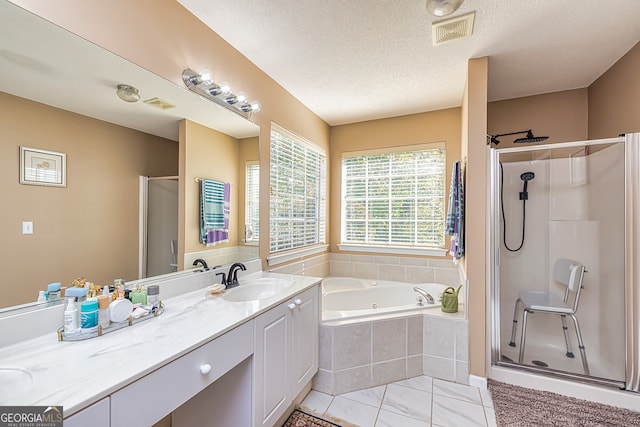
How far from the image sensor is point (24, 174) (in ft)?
3.38

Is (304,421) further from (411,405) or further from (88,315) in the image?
(88,315)

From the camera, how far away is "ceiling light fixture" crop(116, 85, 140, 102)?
1.37 m

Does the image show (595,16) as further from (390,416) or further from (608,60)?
(390,416)

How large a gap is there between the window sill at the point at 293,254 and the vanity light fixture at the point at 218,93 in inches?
47.8

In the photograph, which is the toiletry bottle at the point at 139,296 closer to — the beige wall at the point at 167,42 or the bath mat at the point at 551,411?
the beige wall at the point at 167,42

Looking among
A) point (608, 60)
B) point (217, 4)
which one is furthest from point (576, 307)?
point (217, 4)

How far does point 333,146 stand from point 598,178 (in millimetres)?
2618

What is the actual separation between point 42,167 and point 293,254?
2.01 metres

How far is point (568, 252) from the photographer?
95.5 inches

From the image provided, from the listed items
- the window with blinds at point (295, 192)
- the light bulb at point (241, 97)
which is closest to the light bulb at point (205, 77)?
the light bulb at point (241, 97)

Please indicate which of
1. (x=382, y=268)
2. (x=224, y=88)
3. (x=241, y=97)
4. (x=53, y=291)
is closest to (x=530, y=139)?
(x=382, y=268)

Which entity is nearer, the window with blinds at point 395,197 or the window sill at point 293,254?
the window sill at point 293,254

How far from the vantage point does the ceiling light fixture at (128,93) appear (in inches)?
53.9

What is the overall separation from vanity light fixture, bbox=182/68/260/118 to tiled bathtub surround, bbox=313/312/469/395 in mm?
1753
